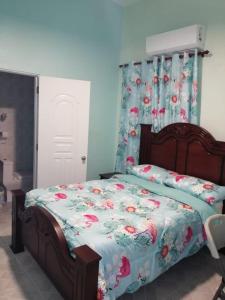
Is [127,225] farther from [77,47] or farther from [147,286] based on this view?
[77,47]

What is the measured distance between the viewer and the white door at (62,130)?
11.5 ft

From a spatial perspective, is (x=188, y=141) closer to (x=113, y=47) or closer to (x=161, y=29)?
(x=161, y=29)

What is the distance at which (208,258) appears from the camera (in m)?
2.77

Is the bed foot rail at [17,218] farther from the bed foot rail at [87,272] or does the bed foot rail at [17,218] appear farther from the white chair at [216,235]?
the white chair at [216,235]

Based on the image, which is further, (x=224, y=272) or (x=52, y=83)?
(x=52, y=83)

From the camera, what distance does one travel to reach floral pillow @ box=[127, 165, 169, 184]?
10.2ft

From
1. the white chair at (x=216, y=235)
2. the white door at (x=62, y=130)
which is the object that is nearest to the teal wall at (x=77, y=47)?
the white door at (x=62, y=130)

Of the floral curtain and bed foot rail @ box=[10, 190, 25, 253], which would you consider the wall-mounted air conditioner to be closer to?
the floral curtain

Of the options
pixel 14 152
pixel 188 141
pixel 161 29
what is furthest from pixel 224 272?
pixel 14 152

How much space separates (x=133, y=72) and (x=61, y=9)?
1328 mm

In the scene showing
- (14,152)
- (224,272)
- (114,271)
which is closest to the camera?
(114,271)

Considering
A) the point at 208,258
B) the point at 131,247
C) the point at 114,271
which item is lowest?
the point at 208,258

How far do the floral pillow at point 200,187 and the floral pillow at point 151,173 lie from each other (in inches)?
5.2

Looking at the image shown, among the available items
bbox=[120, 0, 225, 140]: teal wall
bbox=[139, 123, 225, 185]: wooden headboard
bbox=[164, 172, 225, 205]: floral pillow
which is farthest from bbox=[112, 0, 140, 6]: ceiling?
bbox=[164, 172, 225, 205]: floral pillow
